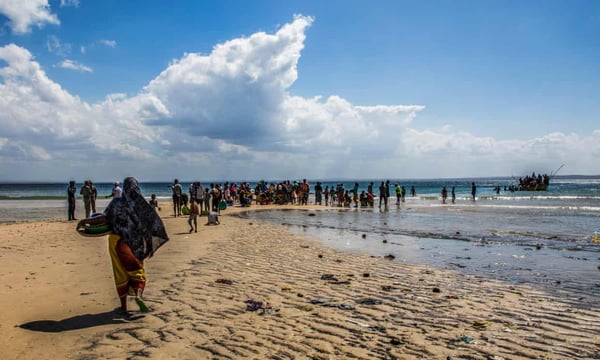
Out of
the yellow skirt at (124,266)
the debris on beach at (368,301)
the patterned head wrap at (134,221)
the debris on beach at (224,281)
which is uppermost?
the patterned head wrap at (134,221)

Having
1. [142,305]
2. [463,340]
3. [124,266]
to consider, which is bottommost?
[463,340]

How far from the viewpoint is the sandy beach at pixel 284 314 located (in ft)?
16.3

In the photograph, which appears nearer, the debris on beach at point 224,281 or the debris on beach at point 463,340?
the debris on beach at point 463,340

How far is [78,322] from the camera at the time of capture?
5.83m

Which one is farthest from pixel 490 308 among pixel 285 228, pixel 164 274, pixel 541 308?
pixel 285 228

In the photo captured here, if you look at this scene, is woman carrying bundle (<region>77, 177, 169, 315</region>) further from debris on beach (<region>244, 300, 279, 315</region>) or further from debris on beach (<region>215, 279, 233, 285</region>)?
debris on beach (<region>215, 279, 233, 285</region>)

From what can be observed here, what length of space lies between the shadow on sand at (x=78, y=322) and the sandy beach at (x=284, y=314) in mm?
15

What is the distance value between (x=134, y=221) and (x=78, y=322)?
1.64m

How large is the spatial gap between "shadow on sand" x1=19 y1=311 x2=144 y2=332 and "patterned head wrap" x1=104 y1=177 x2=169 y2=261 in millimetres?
932

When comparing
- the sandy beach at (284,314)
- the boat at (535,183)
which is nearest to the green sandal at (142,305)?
the sandy beach at (284,314)

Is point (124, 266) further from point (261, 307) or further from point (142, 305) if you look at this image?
point (261, 307)

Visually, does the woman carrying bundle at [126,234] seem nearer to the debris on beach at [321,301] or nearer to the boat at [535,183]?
the debris on beach at [321,301]

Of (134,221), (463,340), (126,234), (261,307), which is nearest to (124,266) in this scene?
(126,234)

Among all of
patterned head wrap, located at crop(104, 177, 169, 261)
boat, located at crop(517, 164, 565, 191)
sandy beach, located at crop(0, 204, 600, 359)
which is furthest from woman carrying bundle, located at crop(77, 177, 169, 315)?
boat, located at crop(517, 164, 565, 191)
